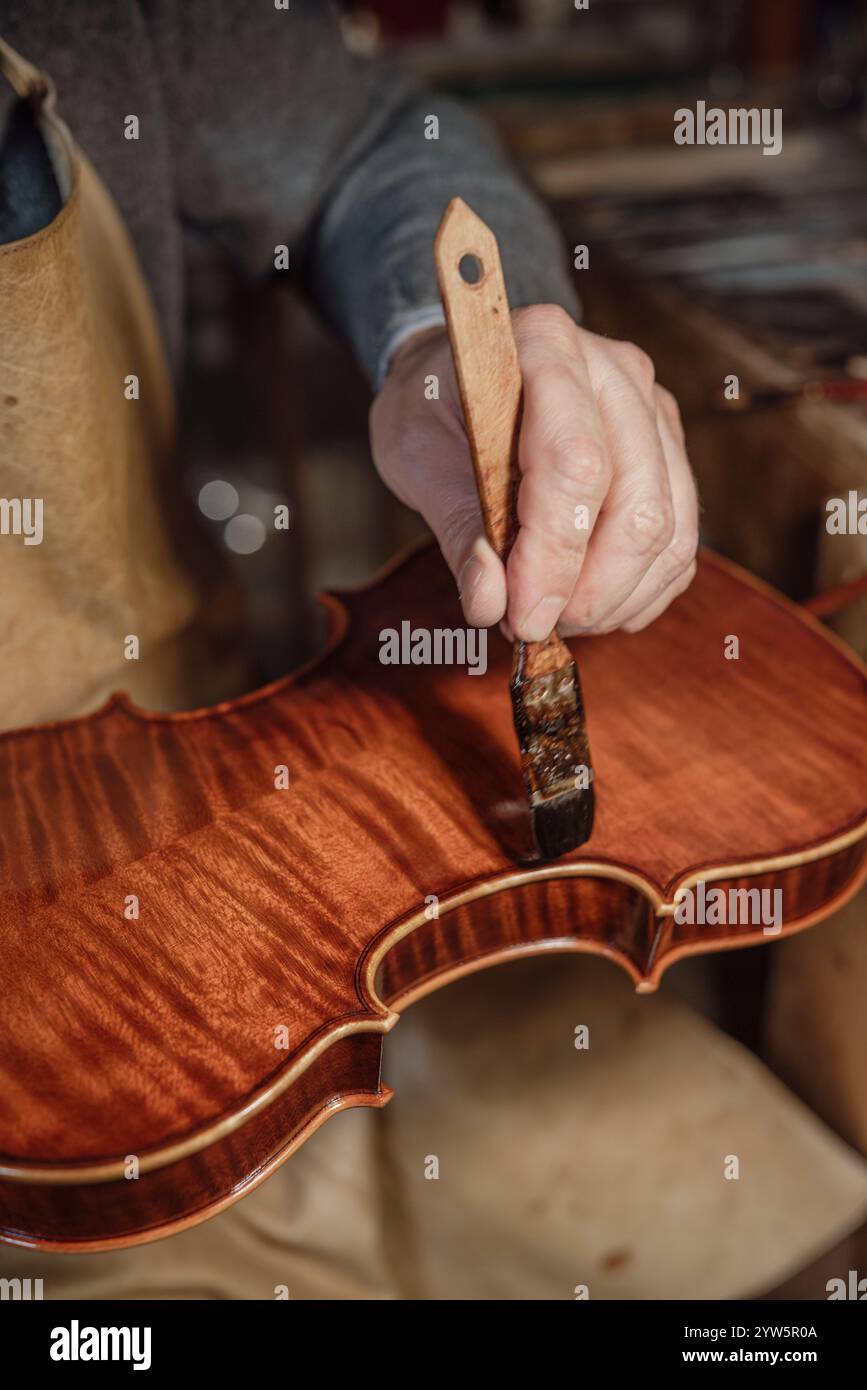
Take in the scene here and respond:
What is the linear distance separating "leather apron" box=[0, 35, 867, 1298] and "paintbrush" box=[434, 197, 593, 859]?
1.08 ft

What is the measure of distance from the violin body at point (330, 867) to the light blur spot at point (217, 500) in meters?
1.63

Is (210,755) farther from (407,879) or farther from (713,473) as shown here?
(713,473)

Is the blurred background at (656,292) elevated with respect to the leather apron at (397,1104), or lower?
elevated

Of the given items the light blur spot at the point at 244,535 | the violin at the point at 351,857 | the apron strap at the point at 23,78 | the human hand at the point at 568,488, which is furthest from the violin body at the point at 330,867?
the light blur spot at the point at 244,535

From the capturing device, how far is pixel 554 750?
26.0 inches

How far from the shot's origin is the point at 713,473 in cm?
121

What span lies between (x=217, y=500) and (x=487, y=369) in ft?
6.40

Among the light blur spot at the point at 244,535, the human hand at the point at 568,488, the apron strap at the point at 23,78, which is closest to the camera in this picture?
the human hand at the point at 568,488

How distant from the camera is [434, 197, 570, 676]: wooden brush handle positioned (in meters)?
0.56

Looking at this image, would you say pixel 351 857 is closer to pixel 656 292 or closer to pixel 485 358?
pixel 485 358

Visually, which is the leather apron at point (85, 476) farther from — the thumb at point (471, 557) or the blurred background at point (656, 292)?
the blurred background at point (656, 292)

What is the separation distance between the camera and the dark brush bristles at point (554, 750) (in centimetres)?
64

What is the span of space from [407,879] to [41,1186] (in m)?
0.25

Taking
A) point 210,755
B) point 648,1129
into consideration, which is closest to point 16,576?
point 210,755
